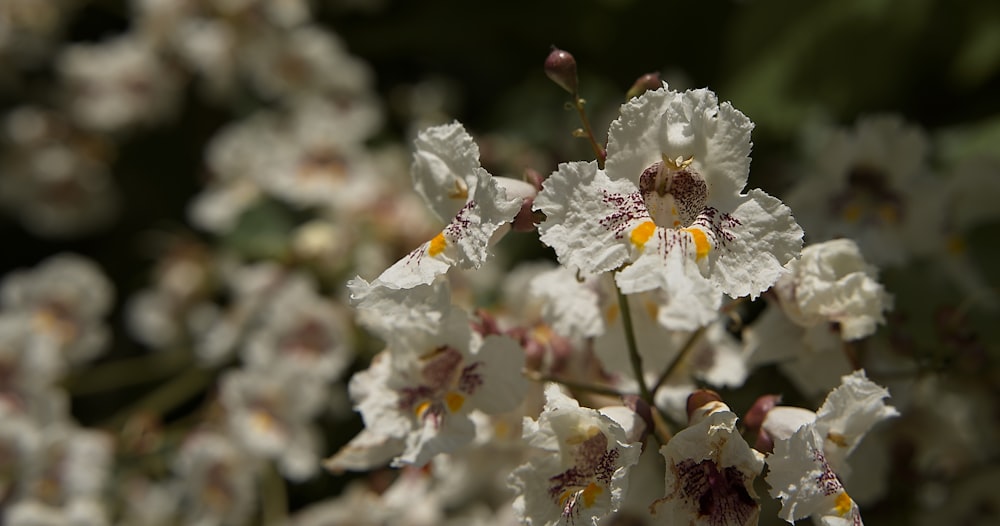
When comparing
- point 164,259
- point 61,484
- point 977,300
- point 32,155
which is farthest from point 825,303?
point 32,155

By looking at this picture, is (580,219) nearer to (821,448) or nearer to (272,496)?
(821,448)

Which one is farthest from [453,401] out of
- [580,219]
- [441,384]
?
[580,219]

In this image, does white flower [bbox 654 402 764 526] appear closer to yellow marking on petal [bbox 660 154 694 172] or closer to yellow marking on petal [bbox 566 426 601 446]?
yellow marking on petal [bbox 566 426 601 446]

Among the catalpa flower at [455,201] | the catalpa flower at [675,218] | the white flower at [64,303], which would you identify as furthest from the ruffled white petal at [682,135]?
the white flower at [64,303]

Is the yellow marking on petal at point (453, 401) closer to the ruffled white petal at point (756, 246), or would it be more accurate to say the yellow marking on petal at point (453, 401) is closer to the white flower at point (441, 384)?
the white flower at point (441, 384)

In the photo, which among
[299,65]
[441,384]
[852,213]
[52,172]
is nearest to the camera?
[441,384]

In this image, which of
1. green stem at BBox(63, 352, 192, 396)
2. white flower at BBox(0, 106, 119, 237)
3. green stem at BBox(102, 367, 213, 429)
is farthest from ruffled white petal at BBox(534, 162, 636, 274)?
white flower at BBox(0, 106, 119, 237)
